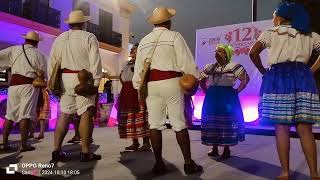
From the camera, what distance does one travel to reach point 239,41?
8.79 meters

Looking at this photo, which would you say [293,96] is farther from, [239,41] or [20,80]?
[239,41]

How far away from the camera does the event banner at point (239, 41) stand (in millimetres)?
8391

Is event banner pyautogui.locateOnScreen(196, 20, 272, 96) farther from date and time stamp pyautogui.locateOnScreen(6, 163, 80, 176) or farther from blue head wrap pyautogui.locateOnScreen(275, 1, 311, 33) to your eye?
date and time stamp pyautogui.locateOnScreen(6, 163, 80, 176)

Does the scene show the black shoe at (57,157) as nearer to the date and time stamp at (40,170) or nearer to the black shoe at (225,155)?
the date and time stamp at (40,170)

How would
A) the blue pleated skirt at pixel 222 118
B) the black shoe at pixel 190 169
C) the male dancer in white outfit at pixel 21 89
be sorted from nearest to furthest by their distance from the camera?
the black shoe at pixel 190 169 → the blue pleated skirt at pixel 222 118 → the male dancer in white outfit at pixel 21 89

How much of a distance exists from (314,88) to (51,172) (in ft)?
8.65

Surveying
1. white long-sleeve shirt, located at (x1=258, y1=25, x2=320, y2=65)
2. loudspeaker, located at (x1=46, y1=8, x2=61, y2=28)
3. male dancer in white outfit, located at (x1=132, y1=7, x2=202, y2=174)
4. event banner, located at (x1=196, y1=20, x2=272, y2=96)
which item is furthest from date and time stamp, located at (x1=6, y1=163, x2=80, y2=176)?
loudspeaker, located at (x1=46, y1=8, x2=61, y2=28)

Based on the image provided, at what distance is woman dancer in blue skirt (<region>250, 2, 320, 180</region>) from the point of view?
302 centimetres

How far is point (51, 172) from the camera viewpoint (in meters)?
3.34

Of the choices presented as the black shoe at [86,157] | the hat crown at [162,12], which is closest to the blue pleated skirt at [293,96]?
the hat crown at [162,12]

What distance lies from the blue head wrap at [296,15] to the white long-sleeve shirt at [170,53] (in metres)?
0.99

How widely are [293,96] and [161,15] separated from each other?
1591 mm

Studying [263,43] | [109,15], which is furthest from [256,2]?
[109,15]

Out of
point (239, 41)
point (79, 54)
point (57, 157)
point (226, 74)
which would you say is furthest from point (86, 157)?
point (239, 41)
